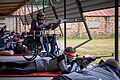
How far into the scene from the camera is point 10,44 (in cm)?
729

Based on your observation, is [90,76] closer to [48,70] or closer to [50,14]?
[48,70]

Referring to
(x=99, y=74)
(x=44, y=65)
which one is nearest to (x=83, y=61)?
(x=44, y=65)

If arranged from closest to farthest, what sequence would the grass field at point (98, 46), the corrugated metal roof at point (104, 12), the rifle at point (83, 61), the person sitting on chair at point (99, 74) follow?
the person sitting on chair at point (99, 74)
the rifle at point (83, 61)
the corrugated metal roof at point (104, 12)
the grass field at point (98, 46)

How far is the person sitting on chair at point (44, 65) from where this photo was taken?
4.14 m

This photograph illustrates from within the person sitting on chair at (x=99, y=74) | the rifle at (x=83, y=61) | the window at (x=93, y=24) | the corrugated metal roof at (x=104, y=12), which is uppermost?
the corrugated metal roof at (x=104, y=12)

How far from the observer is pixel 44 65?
458 cm

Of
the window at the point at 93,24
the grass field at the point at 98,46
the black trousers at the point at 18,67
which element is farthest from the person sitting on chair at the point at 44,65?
the window at the point at 93,24

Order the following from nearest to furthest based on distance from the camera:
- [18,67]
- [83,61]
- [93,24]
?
[83,61]
[18,67]
[93,24]

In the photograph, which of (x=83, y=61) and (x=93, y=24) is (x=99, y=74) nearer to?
(x=83, y=61)

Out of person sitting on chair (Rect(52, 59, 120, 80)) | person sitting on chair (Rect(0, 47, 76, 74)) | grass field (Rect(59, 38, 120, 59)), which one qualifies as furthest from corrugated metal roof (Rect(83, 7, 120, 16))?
person sitting on chair (Rect(52, 59, 120, 80))

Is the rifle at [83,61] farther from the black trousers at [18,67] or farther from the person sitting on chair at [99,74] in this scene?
the person sitting on chair at [99,74]

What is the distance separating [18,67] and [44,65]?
0.41 m

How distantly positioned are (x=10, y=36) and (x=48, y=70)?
11.2ft

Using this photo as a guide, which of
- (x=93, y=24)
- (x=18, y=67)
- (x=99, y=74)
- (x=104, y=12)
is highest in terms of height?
(x=104, y=12)
